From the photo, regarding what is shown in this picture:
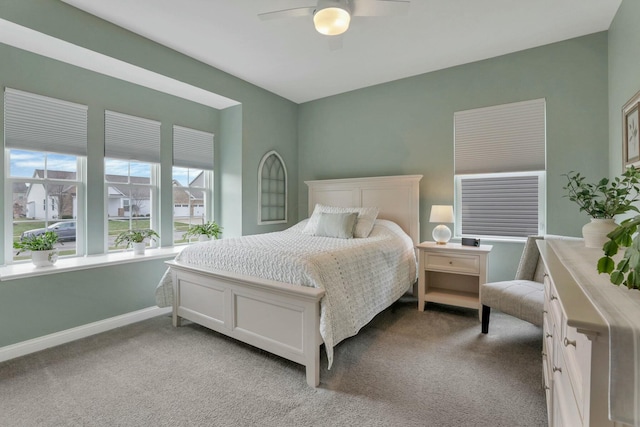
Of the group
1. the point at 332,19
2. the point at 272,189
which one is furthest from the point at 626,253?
the point at 272,189

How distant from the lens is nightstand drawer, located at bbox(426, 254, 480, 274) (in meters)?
3.06

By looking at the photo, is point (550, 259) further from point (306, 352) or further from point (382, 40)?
point (382, 40)

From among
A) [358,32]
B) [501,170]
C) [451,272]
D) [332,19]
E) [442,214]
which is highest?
[358,32]

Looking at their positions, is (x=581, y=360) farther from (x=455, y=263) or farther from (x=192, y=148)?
(x=192, y=148)

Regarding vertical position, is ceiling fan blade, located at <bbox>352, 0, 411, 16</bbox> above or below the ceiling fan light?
above

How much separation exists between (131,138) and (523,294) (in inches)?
165

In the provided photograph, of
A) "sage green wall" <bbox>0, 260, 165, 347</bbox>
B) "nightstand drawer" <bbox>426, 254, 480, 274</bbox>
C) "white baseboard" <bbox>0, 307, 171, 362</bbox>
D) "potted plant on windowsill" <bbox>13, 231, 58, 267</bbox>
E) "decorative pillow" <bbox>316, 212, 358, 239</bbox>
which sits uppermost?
"decorative pillow" <bbox>316, 212, 358, 239</bbox>

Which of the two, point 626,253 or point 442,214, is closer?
point 626,253

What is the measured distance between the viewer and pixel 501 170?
11.1ft

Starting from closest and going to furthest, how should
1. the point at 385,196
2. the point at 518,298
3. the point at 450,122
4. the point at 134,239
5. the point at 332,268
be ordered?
1. the point at 332,268
2. the point at 518,298
3. the point at 134,239
4. the point at 450,122
5. the point at 385,196

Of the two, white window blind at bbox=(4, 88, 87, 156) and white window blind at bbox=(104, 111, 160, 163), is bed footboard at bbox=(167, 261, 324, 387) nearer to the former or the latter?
white window blind at bbox=(104, 111, 160, 163)

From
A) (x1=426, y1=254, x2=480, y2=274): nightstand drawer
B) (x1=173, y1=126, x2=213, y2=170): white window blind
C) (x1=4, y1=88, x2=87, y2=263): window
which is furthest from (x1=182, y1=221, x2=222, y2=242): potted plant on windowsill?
(x1=426, y1=254, x2=480, y2=274): nightstand drawer

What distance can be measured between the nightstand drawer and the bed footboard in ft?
5.90

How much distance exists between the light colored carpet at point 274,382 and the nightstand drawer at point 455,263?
598mm
